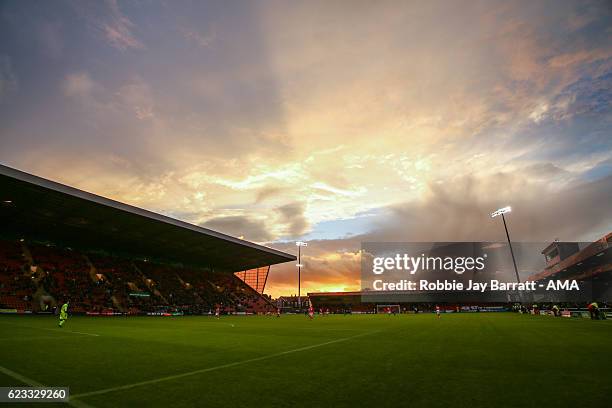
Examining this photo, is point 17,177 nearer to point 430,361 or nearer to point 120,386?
point 120,386

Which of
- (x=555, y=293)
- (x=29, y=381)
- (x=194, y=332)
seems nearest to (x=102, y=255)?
(x=194, y=332)

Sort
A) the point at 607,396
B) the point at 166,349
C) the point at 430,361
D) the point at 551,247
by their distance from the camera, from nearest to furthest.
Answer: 1. the point at 607,396
2. the point at 430,361
3. the point at 166,349
4. the point at 551,247

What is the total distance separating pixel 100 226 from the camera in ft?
144

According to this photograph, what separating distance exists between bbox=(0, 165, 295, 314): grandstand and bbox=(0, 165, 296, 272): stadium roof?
0.30 feet

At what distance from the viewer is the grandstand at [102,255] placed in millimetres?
36062

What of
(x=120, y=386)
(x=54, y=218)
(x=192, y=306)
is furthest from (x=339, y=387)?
(x=192, y=306)

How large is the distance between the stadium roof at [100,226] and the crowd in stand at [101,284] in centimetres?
230

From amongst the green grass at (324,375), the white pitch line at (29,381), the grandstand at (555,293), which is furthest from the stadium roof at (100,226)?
the grandstand at (555,293)

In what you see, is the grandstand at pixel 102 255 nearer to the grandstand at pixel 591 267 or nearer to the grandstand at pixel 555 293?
the grandstand at pixel 555 293

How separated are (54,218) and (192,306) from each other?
23.2 m

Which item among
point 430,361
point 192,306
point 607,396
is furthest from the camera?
point 192,306

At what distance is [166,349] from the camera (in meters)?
11.1

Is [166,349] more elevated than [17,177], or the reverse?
[17,177]

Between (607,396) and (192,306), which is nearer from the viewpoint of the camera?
(607,396)
